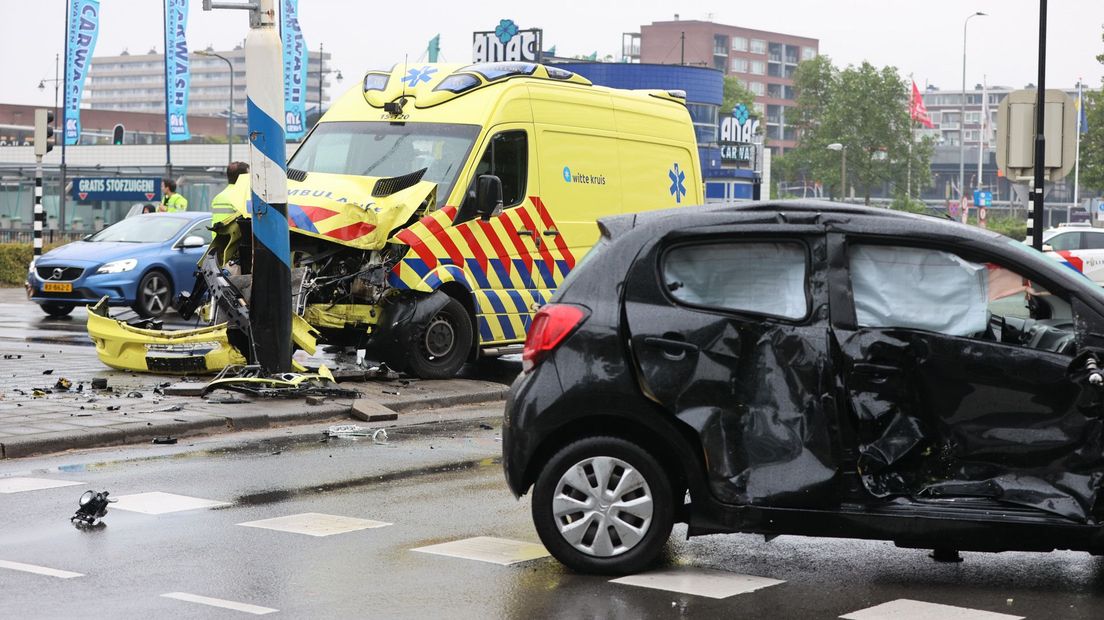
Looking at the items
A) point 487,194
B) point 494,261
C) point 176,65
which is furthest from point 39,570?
point 176,65

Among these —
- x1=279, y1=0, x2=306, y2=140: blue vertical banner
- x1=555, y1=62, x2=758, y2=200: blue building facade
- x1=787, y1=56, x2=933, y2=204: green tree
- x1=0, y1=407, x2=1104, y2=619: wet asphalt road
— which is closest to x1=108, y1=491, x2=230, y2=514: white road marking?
x1=0, y1=407, x2=1104, y2=619: wet asphalt road

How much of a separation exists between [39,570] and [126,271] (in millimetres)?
14904

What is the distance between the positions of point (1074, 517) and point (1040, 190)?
54.3 feet

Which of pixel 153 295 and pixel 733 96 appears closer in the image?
pixel 153 295

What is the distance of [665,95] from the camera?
1723 centimetres

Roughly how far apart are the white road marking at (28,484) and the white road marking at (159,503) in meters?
0.59

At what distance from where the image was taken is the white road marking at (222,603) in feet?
18.6

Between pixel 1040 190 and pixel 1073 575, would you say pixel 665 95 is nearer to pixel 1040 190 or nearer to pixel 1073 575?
pixel 1040 190

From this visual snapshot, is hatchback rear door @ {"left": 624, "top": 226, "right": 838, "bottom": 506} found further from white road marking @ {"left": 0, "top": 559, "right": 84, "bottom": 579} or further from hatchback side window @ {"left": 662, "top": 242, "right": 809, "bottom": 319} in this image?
white road marking @ {"left": 0, "top": 559, "right": 84, "bottom": 579}

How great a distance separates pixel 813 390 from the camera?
619cm

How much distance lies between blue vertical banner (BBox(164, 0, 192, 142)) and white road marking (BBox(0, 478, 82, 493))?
1549 inches

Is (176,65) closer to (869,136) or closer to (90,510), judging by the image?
(90,510)

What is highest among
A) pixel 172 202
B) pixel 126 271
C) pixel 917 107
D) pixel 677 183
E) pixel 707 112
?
pixel 917 107

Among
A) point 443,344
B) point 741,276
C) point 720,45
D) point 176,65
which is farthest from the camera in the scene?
point 720,45
